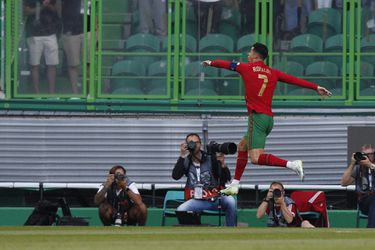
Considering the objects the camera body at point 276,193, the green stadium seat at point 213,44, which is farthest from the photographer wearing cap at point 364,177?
the green stadium seat at point 213,44

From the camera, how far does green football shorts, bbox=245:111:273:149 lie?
1933cm

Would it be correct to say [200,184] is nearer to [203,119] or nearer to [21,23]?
[203,119]

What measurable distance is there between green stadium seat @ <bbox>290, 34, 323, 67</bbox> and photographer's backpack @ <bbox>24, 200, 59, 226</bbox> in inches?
154

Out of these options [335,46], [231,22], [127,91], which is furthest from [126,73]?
[335,46]

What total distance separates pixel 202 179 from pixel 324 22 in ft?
10.1

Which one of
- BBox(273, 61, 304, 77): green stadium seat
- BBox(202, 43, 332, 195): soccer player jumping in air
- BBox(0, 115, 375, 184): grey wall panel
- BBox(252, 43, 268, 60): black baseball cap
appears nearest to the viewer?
BBox(202, 43, 332, 195): soccer player jumping in air

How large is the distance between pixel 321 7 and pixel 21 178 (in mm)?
4438

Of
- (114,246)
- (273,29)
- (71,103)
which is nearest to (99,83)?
(71,103)

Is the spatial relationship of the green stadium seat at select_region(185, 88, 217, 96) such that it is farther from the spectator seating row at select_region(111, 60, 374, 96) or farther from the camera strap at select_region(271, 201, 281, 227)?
the camera strap at select_region(271, 201, 281, 227)

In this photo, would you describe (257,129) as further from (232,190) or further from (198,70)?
(198,70)

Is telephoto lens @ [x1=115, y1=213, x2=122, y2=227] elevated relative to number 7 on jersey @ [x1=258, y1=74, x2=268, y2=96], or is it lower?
lower

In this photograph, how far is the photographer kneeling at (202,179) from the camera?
2020cm

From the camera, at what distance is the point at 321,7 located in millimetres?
22000

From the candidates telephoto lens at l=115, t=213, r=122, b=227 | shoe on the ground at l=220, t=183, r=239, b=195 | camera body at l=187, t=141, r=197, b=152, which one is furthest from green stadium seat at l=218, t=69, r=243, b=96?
shoe on the ground at l=220, t=183, r=239, b=195
